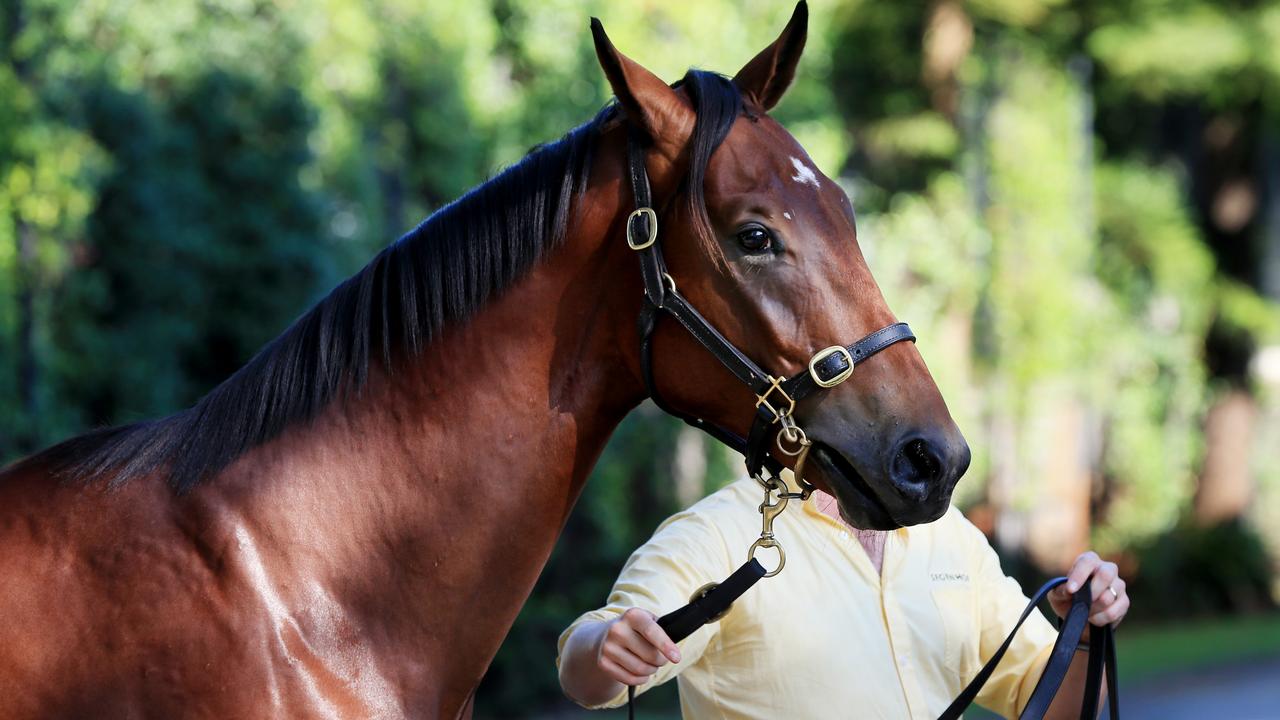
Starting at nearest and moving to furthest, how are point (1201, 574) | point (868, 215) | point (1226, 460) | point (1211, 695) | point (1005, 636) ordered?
point (1005, 636)
point (1211, 695)
point (868, 215)
point (1201, 574)
point (1226, 460)

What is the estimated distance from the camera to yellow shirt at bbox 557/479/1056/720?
104 inches

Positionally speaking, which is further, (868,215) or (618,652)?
(868,215)

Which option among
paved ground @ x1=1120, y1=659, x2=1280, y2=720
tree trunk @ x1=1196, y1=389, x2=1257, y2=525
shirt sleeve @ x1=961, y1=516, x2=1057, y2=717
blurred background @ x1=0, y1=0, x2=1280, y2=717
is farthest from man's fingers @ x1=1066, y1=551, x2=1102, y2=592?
tree trunk @ x1=1196, y1=389, x2=1257, y2=525

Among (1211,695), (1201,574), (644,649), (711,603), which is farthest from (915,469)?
(1201,574)

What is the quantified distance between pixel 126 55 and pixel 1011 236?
10678 mm

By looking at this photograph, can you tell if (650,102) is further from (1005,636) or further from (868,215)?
(868,215)

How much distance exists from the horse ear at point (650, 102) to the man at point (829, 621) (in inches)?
35.8

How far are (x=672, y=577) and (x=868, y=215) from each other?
50.3 feet

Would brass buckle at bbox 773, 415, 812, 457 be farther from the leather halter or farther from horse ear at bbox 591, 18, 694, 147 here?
horse ear at bbox 591, 18, 694, 147

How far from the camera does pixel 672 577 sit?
8.64ft

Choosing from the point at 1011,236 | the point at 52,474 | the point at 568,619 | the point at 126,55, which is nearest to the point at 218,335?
the point at 126,55

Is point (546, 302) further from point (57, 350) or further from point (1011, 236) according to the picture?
point (1011, 236)

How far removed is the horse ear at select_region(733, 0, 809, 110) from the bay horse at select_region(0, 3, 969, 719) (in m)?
0.02

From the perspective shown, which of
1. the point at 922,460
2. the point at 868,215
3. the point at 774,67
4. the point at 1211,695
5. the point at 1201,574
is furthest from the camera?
the point at 1201,574
